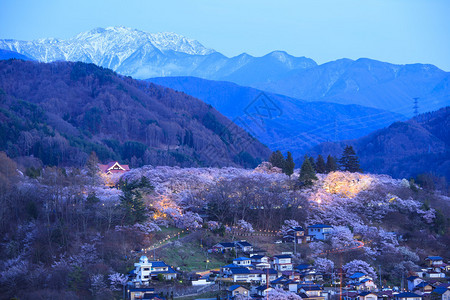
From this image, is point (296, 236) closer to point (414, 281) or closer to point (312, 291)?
point (414, 281)

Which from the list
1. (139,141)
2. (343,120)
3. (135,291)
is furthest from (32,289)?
(343,120)

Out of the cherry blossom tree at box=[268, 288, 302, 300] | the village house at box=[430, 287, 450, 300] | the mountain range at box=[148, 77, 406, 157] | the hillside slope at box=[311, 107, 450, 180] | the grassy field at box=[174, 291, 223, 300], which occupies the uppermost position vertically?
the mountain range at box=[148, 77, 406, 157]

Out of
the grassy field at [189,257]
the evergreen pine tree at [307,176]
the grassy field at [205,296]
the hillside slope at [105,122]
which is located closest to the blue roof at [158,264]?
the grassy field at [189,257]

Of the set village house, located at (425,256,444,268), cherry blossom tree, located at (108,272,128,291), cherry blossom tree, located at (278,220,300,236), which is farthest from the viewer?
cherry blossom tree, located at (278,220,300,236)

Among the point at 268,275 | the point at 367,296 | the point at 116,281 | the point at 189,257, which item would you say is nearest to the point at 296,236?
the point at 268,275

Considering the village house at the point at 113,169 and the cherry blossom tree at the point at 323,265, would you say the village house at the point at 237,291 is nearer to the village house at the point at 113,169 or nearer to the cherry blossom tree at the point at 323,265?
the cherry blossom tree at the point at 323,265

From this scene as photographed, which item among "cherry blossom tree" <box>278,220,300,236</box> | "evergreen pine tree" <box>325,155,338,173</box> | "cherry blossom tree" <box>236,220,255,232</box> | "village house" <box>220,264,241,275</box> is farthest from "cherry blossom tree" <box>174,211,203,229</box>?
"evergreen pine tree" <box>325,155,338,173</box>

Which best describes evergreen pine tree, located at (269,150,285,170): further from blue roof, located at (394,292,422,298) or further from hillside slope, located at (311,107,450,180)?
hillside slope, located at (311,107,450,180)
